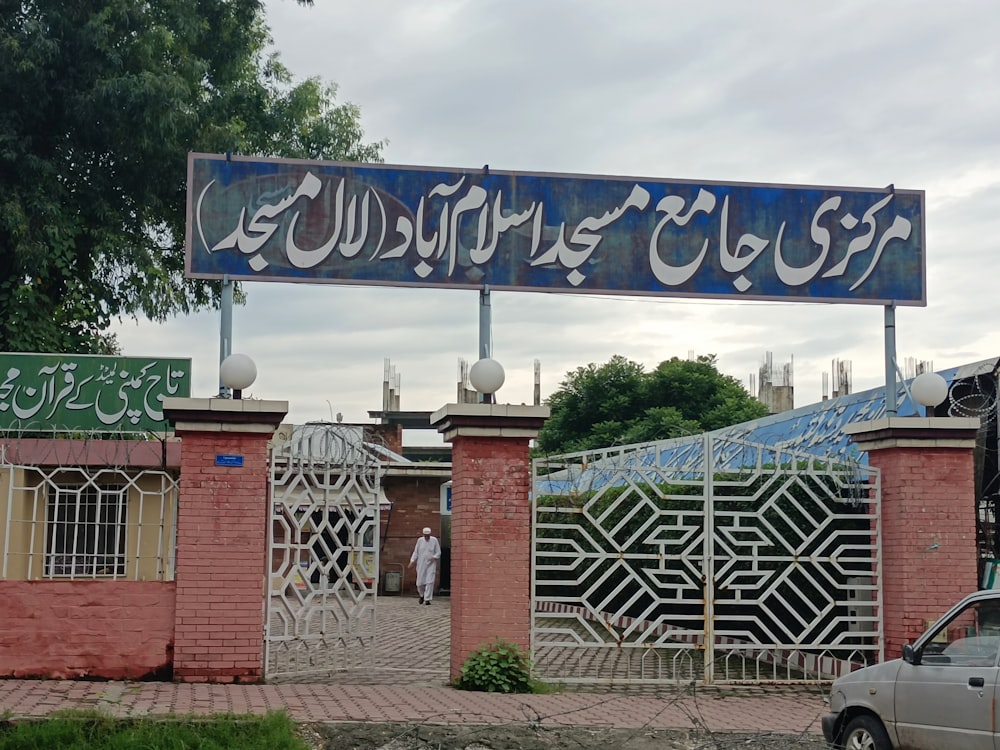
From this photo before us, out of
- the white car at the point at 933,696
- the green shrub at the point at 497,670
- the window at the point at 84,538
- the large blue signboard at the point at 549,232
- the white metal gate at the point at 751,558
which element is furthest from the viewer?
the window at the point at 84,538

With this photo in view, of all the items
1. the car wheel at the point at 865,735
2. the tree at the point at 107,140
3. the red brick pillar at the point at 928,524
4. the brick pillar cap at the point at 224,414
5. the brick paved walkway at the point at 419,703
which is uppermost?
the tree at the point at 107,140

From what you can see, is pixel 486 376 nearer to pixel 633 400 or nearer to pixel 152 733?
pixel 152 733

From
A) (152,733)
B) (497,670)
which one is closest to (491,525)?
(497,670)

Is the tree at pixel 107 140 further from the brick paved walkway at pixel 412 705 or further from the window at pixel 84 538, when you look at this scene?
the brick paved walkway at pixel 412 705

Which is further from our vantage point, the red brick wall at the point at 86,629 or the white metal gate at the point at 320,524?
the white metal gate at the point at 320,524

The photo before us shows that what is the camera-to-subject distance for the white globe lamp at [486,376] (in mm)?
10828

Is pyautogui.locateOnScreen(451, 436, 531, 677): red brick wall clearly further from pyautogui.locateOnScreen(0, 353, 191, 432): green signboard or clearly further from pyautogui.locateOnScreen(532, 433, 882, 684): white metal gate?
pyautogui.locateOnScreen(0, 353, 191, 432): green signboard

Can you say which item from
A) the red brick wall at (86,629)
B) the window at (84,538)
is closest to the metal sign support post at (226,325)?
the red brick wall at (86,629)

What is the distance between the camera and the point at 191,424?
1044 centimetres

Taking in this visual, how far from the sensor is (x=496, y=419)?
10602mm

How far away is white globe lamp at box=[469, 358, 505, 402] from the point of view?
35.5 ft

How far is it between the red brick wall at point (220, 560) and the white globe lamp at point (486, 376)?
2.02m

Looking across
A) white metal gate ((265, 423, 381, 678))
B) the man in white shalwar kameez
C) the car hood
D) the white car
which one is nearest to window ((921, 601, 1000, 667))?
the white car

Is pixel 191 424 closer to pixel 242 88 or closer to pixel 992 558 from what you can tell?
pixel 992 558
